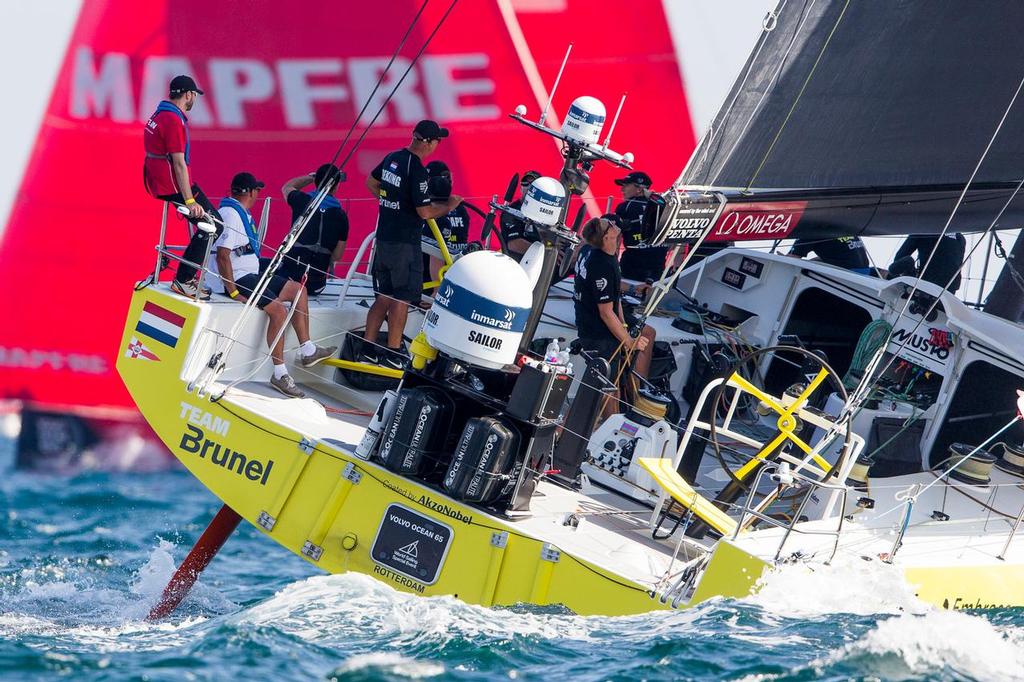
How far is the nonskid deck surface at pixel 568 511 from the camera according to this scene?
5.78m

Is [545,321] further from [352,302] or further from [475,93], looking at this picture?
[475,93]

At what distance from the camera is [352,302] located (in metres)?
7.70

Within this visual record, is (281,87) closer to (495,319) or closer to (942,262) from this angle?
(942,262)

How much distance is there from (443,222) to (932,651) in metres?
4.04

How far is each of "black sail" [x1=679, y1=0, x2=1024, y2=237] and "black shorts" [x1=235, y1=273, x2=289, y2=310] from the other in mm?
2102

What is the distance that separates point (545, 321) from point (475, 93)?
4.91 meters

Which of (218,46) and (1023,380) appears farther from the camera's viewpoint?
(218,46)

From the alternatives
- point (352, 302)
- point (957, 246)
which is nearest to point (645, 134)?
point (957, 246)

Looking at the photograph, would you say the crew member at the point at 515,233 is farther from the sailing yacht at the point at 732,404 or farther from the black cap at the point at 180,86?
the black cap at the point at 180,86

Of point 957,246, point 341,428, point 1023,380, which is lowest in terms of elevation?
point 341,428

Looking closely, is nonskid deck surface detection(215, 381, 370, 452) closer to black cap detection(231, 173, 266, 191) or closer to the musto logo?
the musto logo

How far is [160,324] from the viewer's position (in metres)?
6.58

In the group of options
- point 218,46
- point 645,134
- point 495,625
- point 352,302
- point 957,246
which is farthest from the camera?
point 645,134

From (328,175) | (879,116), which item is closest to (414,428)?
(328,175)
